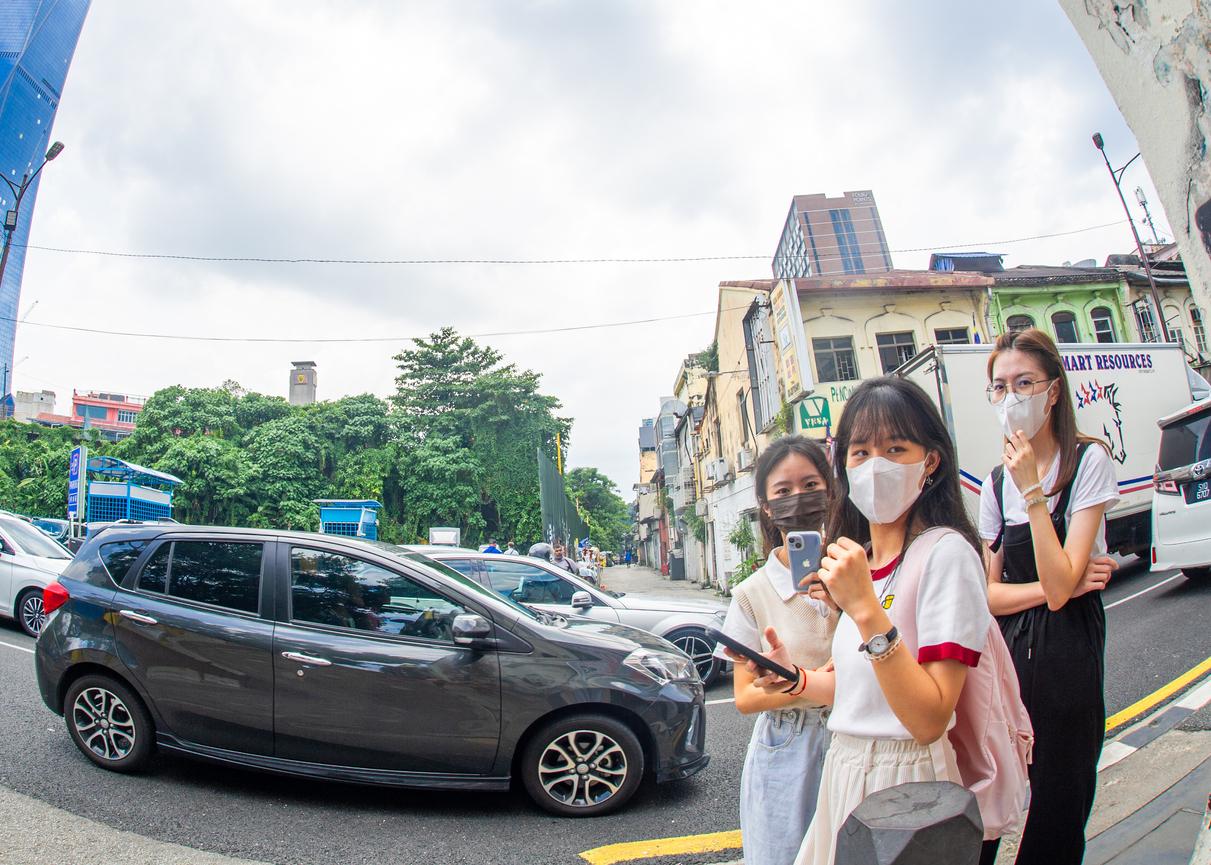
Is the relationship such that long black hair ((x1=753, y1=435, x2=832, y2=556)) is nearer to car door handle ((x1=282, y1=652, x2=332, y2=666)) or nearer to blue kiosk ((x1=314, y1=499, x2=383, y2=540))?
car door handle ((x1=282, y1=652, x2=332, y2=666))

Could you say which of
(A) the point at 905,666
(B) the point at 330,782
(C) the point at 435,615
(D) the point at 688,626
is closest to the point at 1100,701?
(A) the point at 905,666

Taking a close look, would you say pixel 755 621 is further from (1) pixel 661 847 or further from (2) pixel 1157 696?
(2) pixel 1157 696

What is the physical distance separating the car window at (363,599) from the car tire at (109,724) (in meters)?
1.12

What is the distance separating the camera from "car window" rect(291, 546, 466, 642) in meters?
4.07

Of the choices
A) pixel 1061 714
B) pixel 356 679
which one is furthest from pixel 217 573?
pixel 1061 714

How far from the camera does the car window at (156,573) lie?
14.2 ft

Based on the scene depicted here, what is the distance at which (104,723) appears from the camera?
4.15m

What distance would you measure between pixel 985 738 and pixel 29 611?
1098 cm

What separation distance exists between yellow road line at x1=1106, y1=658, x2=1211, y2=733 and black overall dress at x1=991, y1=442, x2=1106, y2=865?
9.63 ft

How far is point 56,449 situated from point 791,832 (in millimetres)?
37944

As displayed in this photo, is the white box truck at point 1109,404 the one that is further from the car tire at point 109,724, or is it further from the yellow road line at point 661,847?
the car tire at point 109,724

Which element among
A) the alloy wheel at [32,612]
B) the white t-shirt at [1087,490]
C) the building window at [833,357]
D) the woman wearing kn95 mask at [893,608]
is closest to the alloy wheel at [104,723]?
the woman wearing kn95 mask at [893,608]

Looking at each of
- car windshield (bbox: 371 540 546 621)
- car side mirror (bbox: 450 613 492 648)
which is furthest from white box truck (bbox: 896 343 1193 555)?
car side mirror (bbox: 450 613 492 648)

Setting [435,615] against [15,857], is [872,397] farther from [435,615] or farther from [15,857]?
[15,857]
